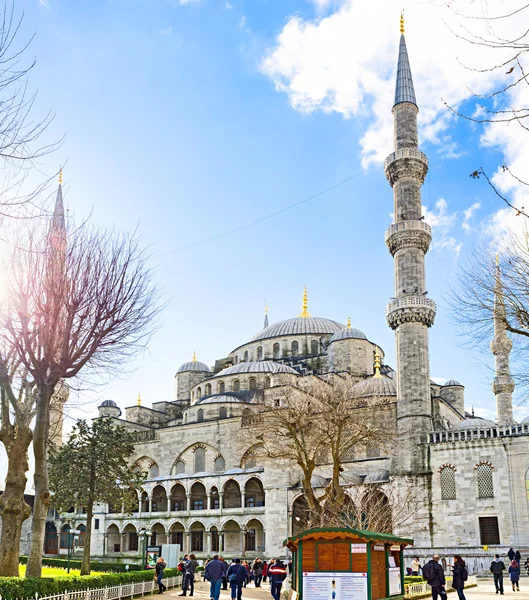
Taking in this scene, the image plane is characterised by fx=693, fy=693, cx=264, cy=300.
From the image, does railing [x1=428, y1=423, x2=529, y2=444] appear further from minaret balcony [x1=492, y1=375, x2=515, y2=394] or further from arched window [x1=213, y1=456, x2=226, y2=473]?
arched window [x1=213, y1=456, x2=226, y2=473]

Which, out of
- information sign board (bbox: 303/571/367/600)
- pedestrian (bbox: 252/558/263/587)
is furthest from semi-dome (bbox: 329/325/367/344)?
information sign board (bbox: 303/571/367/600)

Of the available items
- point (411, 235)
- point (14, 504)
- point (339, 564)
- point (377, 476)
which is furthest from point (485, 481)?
point (14, 504)

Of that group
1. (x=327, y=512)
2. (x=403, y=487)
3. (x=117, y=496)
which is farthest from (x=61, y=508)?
(x=403, y=487)

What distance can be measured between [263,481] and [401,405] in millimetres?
8854

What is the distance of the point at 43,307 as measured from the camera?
44.4ft

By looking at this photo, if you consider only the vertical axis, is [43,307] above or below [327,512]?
above

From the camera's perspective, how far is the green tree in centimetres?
2706

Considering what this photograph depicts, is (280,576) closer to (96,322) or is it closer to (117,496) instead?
(96,322)

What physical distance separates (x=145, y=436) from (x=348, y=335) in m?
14.9

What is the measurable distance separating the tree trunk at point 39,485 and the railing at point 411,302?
2154cm

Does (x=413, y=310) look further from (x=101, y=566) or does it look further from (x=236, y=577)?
(x=236, y=577)

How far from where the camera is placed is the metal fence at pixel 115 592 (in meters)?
13.1

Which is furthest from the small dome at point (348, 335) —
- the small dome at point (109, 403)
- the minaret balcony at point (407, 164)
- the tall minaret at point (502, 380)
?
the small dome at point (109, 403)

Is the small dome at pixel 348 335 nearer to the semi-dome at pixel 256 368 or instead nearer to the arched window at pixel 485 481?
the semi-dome at pixel 256 368
